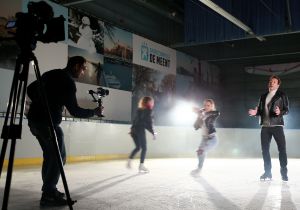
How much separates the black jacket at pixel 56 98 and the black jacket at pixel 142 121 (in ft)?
10.1

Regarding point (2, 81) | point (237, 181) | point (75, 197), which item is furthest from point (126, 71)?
point (75, 197)

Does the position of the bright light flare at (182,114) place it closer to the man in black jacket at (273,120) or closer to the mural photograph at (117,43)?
the mural photograph at (117,43)

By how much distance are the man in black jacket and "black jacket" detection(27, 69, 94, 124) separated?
2.73 m

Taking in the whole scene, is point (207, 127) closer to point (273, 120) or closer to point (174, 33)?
point (273, 120)

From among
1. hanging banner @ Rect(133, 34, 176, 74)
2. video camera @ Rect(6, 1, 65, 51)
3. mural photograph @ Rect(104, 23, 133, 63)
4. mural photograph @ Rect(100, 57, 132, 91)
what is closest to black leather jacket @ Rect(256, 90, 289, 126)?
video camera @ Rect(6, 1, 65, 51)

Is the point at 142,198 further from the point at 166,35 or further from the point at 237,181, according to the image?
the point at 166,35

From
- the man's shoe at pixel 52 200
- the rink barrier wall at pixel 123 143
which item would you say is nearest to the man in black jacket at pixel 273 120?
the man's shoe at pixel 52 200

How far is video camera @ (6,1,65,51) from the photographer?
2316 millimetres

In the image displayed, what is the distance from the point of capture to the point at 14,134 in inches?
87.0

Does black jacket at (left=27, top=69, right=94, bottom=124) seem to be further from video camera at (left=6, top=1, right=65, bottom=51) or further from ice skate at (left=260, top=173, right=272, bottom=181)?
ice skate at (left=260, top=173, right=272, bottom=181)

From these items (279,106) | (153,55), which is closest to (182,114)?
(153,55)

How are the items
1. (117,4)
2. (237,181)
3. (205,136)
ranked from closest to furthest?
(237,181) → (205,136) → (117,4)

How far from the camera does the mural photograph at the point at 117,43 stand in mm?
10578

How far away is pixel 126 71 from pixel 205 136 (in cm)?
552
